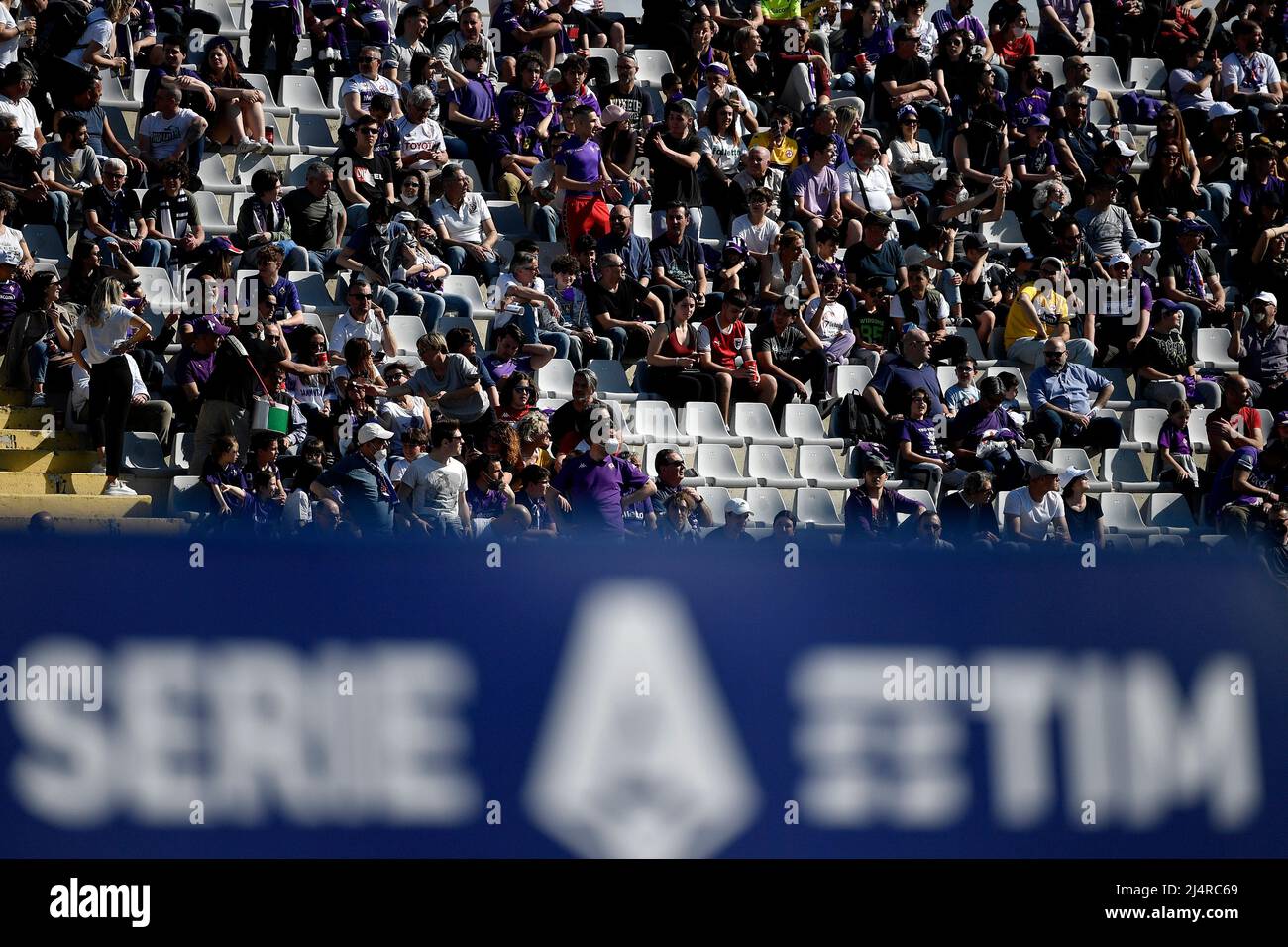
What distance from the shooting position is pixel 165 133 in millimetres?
13203

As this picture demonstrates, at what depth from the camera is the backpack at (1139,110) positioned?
16.4 meters

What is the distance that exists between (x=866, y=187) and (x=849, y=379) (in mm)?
2157

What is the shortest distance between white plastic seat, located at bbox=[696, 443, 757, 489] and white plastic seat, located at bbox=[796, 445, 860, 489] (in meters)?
0.40

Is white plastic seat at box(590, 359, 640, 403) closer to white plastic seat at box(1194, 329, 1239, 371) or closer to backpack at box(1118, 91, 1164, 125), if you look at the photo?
white plastic seat at box(1194, 329, 1239, 371)

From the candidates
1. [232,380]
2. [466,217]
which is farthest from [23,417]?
[466,217]

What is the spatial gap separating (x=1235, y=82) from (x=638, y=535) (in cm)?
1249

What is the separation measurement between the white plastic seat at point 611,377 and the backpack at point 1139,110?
19.8 ft

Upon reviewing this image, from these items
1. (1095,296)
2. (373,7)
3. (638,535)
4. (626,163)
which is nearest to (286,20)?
(373,7)

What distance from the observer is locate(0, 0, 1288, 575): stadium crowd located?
442 inches

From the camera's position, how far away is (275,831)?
548 centimetres

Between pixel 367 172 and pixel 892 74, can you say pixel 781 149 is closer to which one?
pixel 892 74

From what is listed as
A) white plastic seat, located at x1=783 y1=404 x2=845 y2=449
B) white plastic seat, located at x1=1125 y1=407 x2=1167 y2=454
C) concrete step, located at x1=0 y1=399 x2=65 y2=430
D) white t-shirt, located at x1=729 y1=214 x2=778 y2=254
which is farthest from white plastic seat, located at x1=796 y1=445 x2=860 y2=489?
concrete step, located at x1=0 y1=399 x2=65 y2=430

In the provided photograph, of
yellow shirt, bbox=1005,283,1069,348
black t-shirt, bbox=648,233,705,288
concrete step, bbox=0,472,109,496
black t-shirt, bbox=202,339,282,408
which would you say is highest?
black t-shirt, bbox=648,233,705,288

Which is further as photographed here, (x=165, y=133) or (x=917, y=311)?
(x=917, y=311)
